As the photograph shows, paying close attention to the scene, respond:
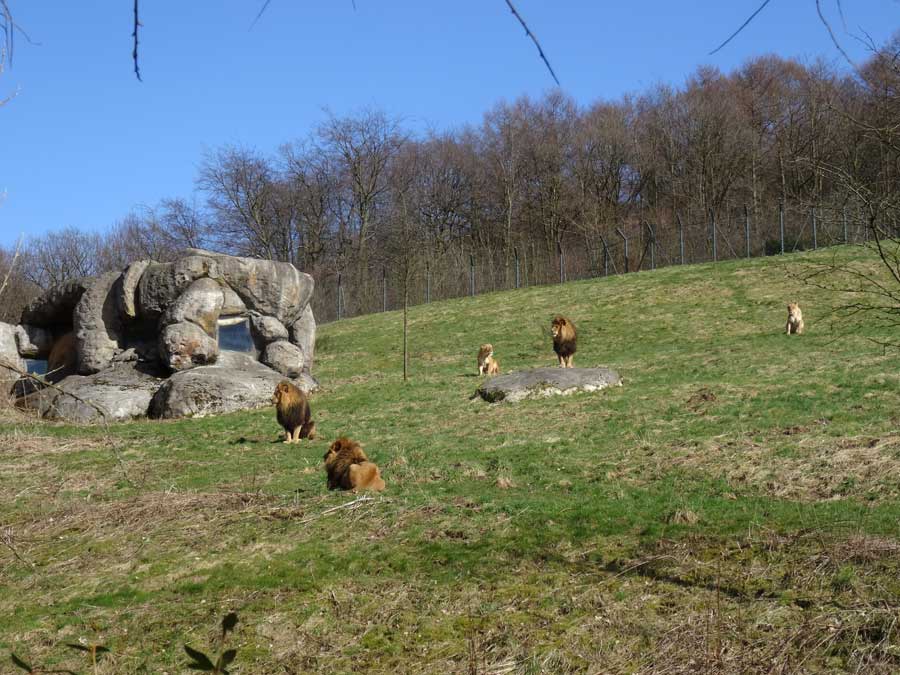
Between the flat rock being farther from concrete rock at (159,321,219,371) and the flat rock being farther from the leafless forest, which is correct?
the leafless forest

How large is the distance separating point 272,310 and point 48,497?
41.6ft

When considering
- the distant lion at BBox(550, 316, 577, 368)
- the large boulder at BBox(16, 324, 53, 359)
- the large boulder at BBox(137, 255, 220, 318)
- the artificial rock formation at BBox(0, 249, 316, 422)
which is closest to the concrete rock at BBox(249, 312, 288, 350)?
the artificial rock formation at BBox(0, 249, 316, 422)

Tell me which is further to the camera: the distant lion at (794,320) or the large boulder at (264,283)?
the large boulder at (264,283)

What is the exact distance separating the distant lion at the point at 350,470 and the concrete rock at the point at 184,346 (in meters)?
11.8

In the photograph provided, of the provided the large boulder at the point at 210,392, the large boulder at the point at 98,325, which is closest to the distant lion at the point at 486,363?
the large boulder at the point at 210,392

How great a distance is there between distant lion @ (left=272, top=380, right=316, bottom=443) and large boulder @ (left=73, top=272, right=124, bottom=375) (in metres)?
9.41

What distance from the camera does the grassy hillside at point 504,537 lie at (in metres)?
5.63

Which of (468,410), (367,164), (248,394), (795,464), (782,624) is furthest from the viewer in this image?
(367,164)

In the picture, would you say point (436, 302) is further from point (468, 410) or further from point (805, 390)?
point (805, 390)

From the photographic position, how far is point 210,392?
63.1 feet

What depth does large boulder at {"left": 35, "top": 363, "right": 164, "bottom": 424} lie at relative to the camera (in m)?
18.5

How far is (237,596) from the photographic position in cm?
696

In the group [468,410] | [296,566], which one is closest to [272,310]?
[468,410]

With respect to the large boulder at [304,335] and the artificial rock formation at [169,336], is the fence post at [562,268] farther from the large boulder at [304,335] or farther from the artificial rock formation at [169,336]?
the artificial rock formation at [169,336]
